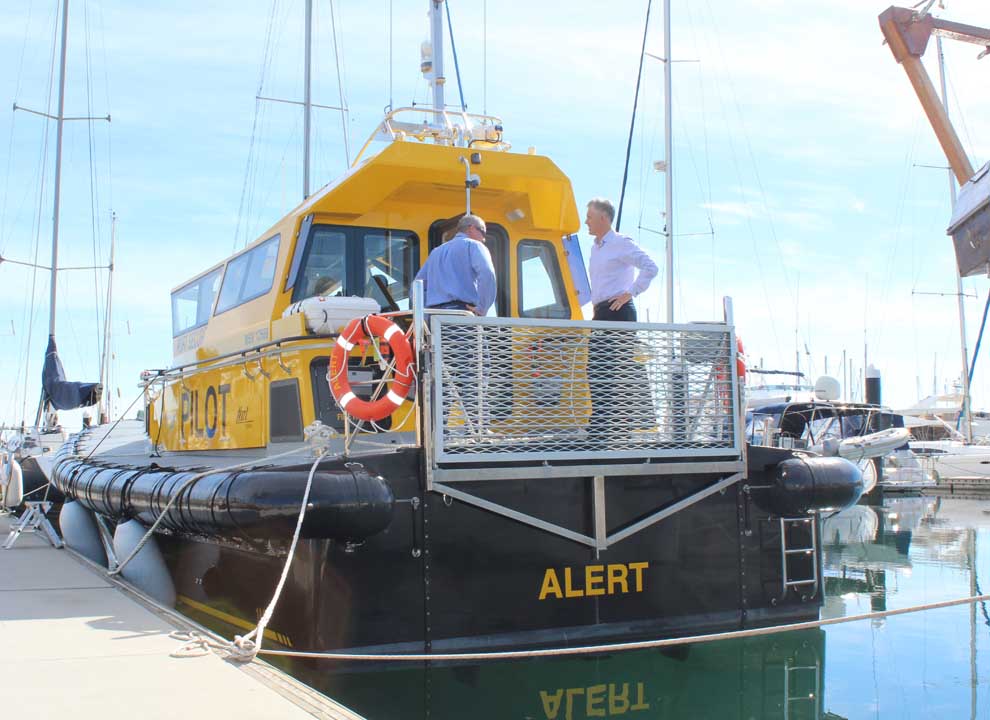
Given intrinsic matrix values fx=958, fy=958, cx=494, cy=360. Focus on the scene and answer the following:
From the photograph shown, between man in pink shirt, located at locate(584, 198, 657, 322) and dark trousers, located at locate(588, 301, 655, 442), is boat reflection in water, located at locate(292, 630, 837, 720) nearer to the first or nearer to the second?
dark trousers, located at locate(588, 301, 655, 442)

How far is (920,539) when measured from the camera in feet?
42.7

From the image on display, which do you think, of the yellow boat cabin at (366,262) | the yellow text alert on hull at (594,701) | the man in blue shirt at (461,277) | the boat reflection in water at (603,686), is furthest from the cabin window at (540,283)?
the yellow text alert on hull at (594,701)

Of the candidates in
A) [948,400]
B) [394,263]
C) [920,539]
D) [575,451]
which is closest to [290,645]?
[575,451]

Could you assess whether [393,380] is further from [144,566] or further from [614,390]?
[144,566]

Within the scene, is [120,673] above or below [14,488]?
below

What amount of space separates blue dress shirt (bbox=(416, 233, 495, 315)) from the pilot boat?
424 mm

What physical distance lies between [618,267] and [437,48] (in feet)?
12.1

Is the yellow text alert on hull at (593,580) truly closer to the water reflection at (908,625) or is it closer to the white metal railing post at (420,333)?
the white metal railing post at (420,333)

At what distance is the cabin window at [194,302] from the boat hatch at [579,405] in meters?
4.03

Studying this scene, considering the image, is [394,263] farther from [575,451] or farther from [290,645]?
[290,645]

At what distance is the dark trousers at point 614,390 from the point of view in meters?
5.57

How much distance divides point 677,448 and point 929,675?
205 centimetres

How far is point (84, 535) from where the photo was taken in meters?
9.27

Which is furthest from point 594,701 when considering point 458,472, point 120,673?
point 120,673
